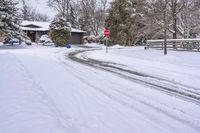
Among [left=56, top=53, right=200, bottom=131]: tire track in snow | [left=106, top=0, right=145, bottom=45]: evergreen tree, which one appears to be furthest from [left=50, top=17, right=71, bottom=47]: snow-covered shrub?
[left=56, top=53, right=200, bottom=131]: tire track in snow

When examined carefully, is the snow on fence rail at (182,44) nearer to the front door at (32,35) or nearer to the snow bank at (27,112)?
the snow bank at (27,112)

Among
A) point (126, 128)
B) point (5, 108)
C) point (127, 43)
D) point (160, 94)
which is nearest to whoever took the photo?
point (126, 128)

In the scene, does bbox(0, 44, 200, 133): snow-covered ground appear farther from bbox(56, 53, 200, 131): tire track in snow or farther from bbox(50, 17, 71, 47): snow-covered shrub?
bbox(50, 17, 71, 47): snow-covered shrub

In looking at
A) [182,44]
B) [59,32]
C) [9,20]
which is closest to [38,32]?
[59,32]

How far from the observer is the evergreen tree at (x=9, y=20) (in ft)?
132

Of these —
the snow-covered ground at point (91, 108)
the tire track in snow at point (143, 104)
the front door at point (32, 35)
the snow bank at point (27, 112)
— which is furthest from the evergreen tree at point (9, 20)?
the tire track in snow at point (143, 104)

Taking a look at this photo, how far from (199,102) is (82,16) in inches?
2699

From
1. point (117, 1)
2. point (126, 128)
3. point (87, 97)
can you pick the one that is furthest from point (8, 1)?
point (126, 128)

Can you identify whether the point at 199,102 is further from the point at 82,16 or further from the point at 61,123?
the point at 82,16

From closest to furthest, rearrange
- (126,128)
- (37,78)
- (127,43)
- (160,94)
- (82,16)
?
1. (126,128)
2. (160,94)
3. (37,78)
4. (127,43)
5. (82,16)

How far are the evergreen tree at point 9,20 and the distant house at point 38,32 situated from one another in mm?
20294

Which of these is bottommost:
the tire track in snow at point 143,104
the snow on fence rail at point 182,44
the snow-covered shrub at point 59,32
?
the tire track in snow at point 143,104

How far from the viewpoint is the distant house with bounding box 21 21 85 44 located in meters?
64.2

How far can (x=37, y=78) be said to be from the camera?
11.3 m
